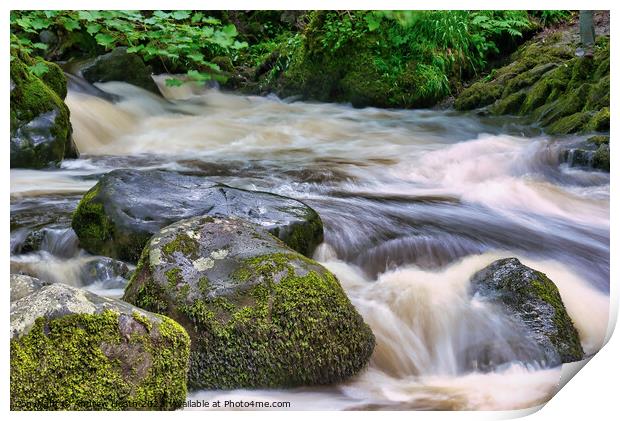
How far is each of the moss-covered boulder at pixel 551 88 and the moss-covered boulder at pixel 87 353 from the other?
209 centimetres

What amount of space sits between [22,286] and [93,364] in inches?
20.7

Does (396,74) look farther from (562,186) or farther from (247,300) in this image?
(247,300)

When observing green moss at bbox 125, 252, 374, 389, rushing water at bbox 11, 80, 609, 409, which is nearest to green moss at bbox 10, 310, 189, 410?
green moss at bbox 125, 252, 374, 389

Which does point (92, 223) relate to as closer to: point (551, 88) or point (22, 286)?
point (22, 286)

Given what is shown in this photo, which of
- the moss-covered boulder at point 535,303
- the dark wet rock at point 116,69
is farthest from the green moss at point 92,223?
the moss-covered boulder at point 535,303

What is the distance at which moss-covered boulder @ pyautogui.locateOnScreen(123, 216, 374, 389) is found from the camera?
8.00ft

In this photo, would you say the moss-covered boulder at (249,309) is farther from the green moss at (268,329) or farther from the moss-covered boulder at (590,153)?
the moss-covered boulder at (590,153)

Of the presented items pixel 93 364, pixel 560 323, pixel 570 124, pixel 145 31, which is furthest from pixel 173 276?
pixel 570 124

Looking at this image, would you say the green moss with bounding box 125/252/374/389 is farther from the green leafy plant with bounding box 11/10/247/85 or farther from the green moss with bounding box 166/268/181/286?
the green leafy plant with bounding box 11/10/247/85

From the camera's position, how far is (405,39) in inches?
124

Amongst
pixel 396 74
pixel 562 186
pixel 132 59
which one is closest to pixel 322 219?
pixel 396 74

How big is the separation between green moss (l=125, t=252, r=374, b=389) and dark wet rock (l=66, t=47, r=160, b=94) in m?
1.76

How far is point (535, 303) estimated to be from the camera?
9.39 feet
